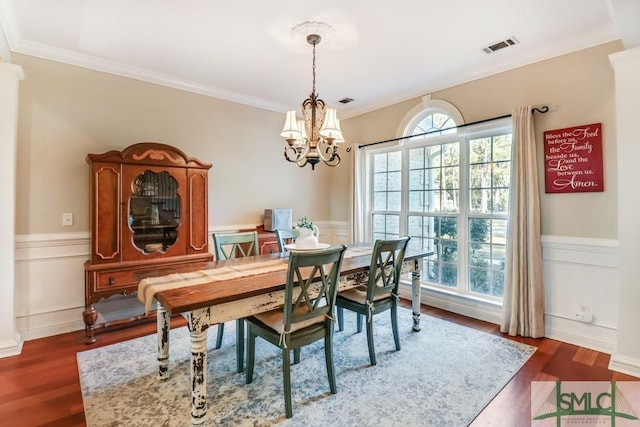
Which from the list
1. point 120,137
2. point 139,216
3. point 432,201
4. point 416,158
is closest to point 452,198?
point 432,201

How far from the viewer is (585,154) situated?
2.72m

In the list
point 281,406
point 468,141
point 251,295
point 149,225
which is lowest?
point 281,406

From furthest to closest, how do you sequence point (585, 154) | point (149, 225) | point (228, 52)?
point (149, 225) < point (228, 52) < point (585, 154)

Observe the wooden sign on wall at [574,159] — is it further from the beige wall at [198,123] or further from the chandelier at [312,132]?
the chandelier at [312,132]

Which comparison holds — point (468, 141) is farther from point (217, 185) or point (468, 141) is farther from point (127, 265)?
point (127, 265)

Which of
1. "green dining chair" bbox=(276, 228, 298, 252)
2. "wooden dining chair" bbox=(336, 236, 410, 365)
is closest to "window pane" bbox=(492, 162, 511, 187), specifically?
"wooden dining chair" bbox=(336, 236, 410, 365)

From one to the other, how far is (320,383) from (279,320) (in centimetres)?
58

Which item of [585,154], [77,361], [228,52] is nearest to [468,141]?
[585,154]

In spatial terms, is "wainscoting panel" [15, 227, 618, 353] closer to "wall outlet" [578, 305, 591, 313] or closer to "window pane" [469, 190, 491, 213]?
"wall outlet" [578, 305, 591, 313]

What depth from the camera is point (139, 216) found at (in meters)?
3.15

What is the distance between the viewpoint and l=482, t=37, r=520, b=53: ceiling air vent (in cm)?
277

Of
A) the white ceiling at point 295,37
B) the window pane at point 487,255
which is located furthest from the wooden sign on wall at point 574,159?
the white ceiling at point 295,37

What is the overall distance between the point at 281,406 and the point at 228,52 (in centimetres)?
296

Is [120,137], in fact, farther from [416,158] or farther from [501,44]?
[501,44]
